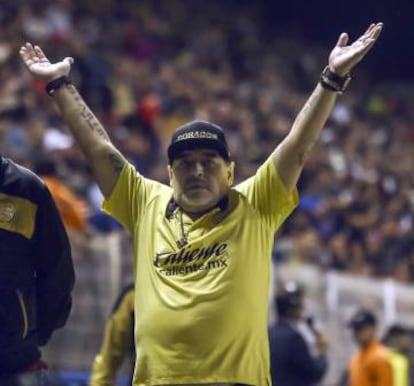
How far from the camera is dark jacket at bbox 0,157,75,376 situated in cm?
662

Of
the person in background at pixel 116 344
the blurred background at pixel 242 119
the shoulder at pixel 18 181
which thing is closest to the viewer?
the shoulder at pixel 18 181

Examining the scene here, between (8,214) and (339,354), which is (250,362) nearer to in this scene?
(8,214)

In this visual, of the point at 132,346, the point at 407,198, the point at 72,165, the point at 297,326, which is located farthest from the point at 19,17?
the point at 132,346

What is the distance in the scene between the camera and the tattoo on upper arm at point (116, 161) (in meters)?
7.13

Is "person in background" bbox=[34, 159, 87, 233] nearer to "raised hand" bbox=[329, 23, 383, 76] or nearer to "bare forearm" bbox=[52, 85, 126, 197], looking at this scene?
"bare forearm" bbox=[52, 85, 126, 197]

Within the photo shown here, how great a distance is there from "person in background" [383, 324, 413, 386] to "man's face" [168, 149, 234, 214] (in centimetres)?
532

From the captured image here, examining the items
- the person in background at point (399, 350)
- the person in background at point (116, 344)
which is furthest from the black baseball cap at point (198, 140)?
the person in background at point (399, 350)

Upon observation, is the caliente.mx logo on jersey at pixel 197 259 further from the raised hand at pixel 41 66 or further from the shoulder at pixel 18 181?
the raised hand at pixel 41 66

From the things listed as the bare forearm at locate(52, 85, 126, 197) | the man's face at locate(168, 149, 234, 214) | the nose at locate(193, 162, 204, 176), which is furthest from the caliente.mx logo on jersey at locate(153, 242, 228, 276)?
the bare forearm at locate(52, 85, 126, 197)

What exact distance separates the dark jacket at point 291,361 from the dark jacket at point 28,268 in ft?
13.1

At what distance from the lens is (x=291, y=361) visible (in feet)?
35.5

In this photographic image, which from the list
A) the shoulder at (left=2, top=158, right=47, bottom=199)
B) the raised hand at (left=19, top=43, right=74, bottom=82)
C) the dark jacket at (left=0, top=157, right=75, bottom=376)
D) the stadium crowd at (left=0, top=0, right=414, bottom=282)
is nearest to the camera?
the dark jacket at (left=0, top=157, right=75, bottom=376)

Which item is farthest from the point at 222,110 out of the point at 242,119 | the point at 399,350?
the point at 399,350

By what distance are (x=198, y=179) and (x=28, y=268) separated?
2.62 feet
